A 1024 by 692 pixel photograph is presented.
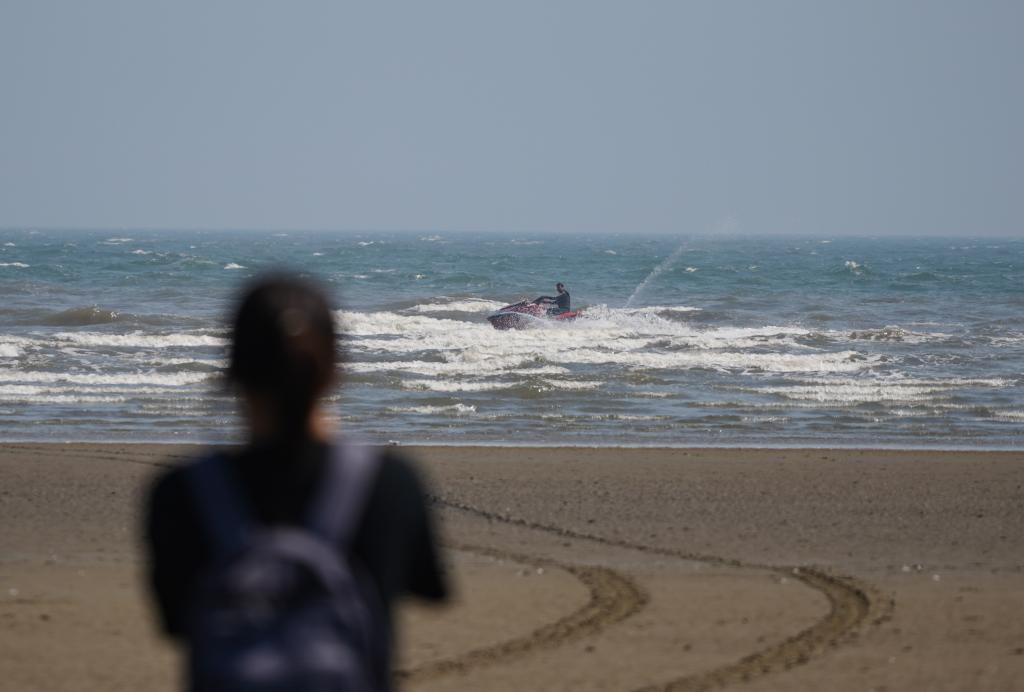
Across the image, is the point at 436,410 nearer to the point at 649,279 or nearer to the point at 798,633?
the point at 798,633

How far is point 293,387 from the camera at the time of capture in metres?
2.06

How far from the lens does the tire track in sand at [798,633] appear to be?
551cm

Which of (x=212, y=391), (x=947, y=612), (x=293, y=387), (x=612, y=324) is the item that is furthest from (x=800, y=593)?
(x=612, y=324)

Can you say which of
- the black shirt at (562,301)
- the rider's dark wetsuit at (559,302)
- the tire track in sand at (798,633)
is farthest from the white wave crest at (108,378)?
the black shirt at (562,301)

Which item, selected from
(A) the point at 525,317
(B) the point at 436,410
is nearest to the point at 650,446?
(B) the point at 436,410

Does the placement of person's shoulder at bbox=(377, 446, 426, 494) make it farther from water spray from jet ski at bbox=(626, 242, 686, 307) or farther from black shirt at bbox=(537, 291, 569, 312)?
water spray from jet ski at bbox=(626, 242, 686, 307)

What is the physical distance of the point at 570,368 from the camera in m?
21.9

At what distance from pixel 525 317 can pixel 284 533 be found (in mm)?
30426

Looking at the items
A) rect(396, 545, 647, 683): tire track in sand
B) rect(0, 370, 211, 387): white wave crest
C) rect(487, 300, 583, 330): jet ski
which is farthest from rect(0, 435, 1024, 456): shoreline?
rect(487, 300, 583, 330): jet ski

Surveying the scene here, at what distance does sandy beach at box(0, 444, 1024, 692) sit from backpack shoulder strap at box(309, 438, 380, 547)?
0.96 metres

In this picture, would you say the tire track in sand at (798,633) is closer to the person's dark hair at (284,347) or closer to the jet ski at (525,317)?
the person's dark hair at (284,347)

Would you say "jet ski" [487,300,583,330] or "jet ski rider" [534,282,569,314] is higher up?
"jet ski rider" [534,282,569,314]

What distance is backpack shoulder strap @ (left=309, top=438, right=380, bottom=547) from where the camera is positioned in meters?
2.00

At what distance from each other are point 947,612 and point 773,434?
323 inches
